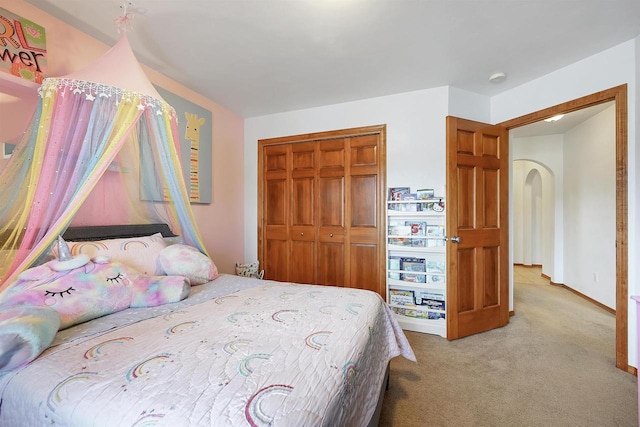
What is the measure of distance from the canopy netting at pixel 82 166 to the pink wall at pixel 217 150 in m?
0.56

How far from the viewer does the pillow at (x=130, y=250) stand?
155 centimetres

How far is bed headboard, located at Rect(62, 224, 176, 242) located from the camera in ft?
5.44

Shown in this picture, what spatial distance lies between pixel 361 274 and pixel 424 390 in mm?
1352

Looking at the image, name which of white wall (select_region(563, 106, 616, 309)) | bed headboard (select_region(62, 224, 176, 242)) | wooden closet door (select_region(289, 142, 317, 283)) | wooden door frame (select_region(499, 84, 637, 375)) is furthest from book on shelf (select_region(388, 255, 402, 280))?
Result: white wall (select_region(563, 106, 616, 309))

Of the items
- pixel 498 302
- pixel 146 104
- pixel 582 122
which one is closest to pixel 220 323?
pixel 146 104

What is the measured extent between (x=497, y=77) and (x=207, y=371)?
10.3 feet

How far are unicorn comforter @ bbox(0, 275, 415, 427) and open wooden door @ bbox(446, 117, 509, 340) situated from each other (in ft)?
5.19

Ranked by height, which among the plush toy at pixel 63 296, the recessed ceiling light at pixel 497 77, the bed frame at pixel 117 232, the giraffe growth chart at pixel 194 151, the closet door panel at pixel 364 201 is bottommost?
the plush toy at pixel 63 296

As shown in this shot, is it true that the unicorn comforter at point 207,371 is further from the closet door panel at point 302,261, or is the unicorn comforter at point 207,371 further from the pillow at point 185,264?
the closet door panel at point 302,261

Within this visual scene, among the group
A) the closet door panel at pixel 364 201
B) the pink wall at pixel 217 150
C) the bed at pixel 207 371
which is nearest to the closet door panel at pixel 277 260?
the pink wall at pixel 217 150

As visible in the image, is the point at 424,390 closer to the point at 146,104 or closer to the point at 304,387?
the point at 304,387

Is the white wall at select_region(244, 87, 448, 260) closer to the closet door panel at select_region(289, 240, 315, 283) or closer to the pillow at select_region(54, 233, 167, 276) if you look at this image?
the closet door panel at select_region(289, 240, 315, 283)

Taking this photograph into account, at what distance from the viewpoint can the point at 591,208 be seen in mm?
3717

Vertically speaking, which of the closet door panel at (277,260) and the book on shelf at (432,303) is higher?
the closet door panel at (277,260)
